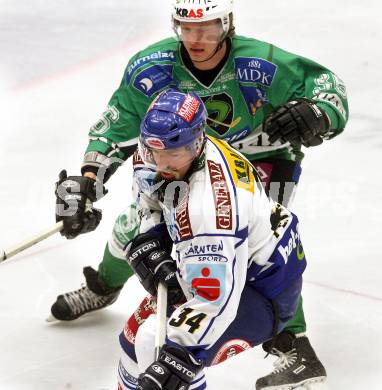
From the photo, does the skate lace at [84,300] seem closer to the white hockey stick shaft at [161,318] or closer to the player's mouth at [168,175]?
the white hockey stick shaft at [161,318]

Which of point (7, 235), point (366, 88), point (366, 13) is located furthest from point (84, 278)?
point (366, 13)

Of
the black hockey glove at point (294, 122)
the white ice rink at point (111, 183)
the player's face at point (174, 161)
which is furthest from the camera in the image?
the white ice rink at point (111, 183)

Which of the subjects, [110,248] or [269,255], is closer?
[269,255]

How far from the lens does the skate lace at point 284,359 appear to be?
397cm

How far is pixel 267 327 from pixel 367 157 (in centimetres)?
218

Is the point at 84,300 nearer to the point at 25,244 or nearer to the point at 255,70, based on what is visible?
the point at 25,244

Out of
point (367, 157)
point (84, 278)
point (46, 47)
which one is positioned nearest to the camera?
point (84, 278)

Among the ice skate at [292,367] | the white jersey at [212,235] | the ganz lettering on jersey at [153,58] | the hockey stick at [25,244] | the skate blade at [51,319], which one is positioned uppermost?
the ganz lettering on jersey at [153,58]

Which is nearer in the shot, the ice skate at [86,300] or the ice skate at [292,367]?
the ice skate at [292,367]

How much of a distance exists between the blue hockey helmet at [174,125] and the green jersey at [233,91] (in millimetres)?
690

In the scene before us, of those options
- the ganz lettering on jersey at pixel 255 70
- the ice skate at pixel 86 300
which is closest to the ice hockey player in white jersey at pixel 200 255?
the ganz lettering on jersey at pixel 255 70

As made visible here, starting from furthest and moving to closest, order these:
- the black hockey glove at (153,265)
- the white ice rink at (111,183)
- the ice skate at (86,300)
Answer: the ice skate at (86,300)
the white ice rink at (111,183)
the black hockey glove at (153,265)

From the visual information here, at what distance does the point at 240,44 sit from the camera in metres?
3.94

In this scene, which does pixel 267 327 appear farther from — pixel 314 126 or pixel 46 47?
pixel 46 47
